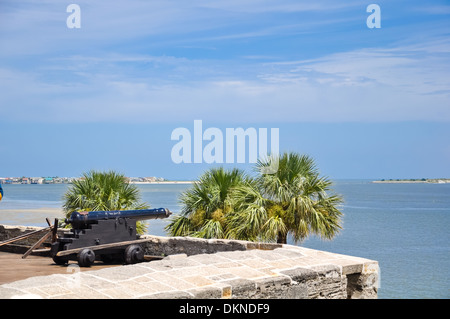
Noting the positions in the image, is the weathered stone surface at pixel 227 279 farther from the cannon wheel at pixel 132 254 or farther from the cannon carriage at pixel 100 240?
the cannon carriage at pixel 100 240

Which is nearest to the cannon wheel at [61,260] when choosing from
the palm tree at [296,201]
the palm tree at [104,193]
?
the palm tree at [296,201]

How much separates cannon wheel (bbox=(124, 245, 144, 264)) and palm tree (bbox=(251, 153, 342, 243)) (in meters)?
6.06

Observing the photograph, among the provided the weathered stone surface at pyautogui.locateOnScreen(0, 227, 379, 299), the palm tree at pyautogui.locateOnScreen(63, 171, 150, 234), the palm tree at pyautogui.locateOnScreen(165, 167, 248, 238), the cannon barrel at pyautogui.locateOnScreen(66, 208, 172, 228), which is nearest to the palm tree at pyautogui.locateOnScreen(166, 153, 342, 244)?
the palm tree at pyautogui.locateOnScreen(165, 167, 248, 238)

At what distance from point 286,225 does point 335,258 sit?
768 cm

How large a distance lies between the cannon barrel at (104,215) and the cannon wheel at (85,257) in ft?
1.62

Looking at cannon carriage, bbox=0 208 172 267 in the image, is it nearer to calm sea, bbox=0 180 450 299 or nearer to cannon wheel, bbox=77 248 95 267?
cannon wheel, bbox=77 248 95 267

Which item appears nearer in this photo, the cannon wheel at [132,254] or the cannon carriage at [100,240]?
the cannon carriage at [100,240]

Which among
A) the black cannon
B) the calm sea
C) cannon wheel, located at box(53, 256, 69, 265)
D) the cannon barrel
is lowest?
the calm sea

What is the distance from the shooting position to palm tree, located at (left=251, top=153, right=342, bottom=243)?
16797mm

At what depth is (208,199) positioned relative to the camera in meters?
18.8

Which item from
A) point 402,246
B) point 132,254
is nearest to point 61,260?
point 132,254

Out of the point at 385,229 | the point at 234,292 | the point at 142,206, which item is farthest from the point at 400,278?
the point at 234,292

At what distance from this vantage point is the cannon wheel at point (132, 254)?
10844 millimetres

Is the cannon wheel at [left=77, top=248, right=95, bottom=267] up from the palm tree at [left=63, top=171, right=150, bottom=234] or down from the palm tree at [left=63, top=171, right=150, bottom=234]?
down
